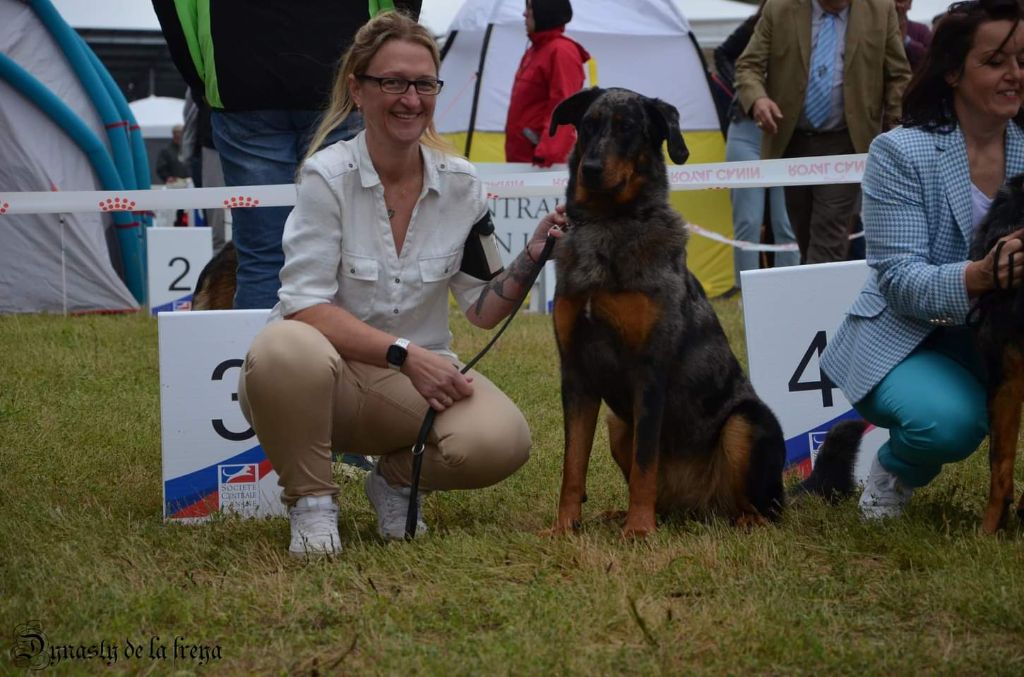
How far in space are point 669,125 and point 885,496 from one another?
1226 mm

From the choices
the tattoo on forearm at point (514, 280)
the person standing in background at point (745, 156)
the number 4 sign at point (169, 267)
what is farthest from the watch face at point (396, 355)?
the number 4 sign at point (169, 267)

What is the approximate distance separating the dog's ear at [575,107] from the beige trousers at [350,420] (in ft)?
2.49

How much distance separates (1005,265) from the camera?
2758mm

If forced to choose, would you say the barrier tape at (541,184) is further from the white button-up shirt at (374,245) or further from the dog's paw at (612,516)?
the dog's paw at (612,516)

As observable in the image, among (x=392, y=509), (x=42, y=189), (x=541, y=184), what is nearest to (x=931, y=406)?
(x=392, y=509)

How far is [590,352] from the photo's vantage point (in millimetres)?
3029

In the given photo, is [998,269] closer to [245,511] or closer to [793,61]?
[245,511]

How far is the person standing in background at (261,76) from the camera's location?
13.6ft

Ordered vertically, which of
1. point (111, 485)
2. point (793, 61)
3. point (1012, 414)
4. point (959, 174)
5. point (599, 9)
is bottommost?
point (111, 485)

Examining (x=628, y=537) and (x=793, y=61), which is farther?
(x=793, y=61)

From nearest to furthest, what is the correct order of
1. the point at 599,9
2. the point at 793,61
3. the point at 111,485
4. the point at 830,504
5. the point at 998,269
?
the point at 998,269, the point at 830,504, the point at 111,485, the point at 793,61, the point at 599,9

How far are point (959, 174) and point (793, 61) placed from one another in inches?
120

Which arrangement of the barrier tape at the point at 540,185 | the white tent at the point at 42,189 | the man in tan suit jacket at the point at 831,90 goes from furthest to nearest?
the white tent at the point at 42,189, the man in tan suit jacket at the point at 831,90, the barrier tape at the point at 540,185

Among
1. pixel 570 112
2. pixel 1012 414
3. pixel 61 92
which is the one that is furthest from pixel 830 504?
pixel 61 92
